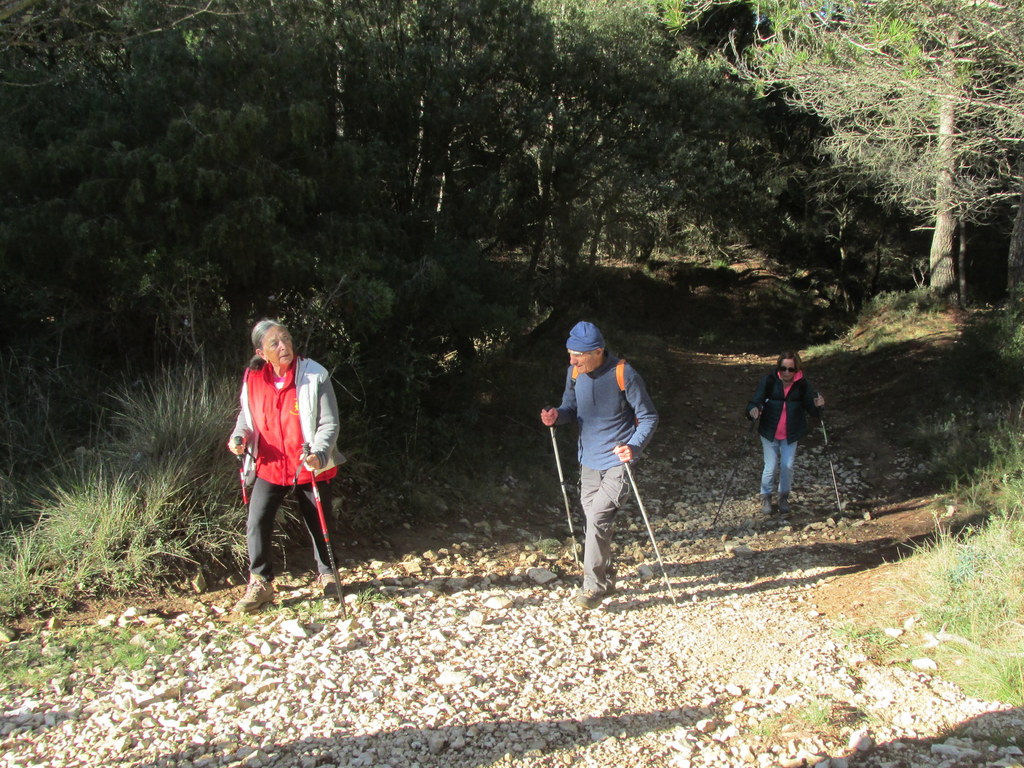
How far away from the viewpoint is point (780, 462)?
8.57m

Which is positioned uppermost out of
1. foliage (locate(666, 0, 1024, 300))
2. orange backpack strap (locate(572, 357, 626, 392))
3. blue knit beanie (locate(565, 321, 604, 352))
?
foliage (locate(666, 0, 1024, 300))

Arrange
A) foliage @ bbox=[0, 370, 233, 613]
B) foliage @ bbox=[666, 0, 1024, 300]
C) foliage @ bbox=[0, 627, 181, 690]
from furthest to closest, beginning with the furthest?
1. foliage @ bbox=[666, 0, 1024, 300]
2. foliage @ bbox=[0, 370, 233, 613]
3. foliage @ bbox=[0, 627, 181, 690]

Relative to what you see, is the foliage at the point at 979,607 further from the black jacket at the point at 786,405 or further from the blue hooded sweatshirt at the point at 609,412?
the black jacket at the point at 786,405

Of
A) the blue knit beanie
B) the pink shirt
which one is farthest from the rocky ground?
the blue knit beanie

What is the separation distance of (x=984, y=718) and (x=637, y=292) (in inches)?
707

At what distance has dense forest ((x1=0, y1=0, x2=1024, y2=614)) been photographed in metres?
6.69

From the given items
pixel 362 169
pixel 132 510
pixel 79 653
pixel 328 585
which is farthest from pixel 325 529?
pixel 362 169

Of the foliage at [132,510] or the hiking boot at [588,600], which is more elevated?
the foliage at [132,510]

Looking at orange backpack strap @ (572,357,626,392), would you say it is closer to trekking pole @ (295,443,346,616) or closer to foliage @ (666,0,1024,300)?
trekking pole @ (295,443,346,616)

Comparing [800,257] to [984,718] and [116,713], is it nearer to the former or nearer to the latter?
[984,718]

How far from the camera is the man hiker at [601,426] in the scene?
542cm

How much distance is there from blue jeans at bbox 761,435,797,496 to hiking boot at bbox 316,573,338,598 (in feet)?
16.1

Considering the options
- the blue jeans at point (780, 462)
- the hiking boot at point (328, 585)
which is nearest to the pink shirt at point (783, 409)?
the blue jeans at point (780, 462)

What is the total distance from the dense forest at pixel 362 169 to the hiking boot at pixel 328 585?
111 cm
